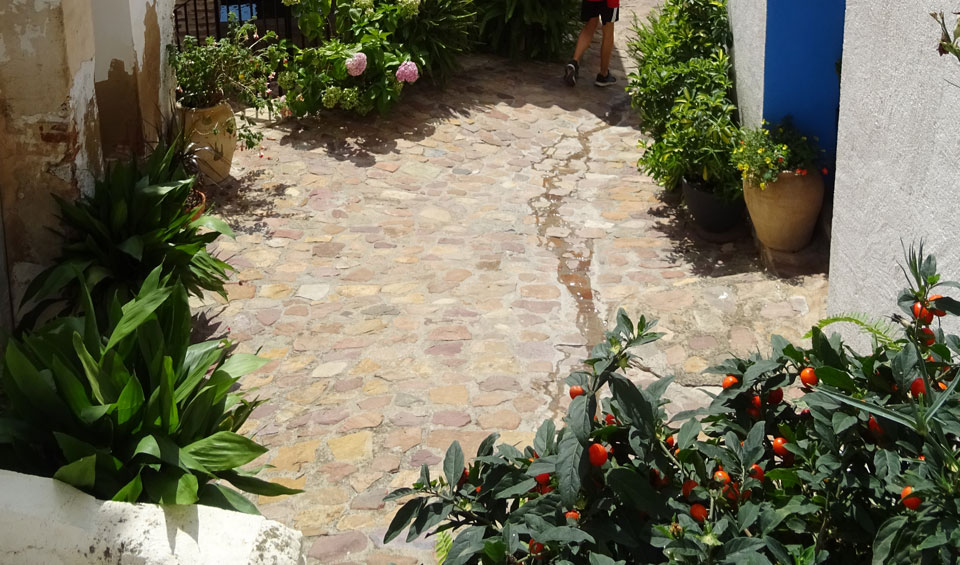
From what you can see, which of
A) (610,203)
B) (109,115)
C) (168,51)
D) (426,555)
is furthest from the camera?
(610,203)

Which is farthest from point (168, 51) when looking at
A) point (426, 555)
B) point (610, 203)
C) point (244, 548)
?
point (244, 548)

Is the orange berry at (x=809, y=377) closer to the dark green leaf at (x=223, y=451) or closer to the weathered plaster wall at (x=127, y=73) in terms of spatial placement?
the dark green leaf at (x=223, y=451)

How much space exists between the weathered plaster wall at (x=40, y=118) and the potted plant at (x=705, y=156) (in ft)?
13.4

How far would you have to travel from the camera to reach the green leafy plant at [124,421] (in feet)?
11.3

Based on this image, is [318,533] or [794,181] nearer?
[318,533]

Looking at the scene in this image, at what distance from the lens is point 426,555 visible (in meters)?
4.30

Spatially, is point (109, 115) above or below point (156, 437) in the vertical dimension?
above

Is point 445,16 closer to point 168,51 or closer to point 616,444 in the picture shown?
point 168,51

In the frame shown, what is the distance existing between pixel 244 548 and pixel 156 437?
0.88 metres

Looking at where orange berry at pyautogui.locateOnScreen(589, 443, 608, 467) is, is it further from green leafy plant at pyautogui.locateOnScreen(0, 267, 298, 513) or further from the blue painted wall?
the blue painted wall

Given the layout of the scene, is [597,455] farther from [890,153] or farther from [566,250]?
[566,250]

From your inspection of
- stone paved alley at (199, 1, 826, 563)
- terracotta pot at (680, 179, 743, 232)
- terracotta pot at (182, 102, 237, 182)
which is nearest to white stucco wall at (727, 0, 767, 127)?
terracotta pot at (680, 179, 743, 232)

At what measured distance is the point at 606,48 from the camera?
10930mm

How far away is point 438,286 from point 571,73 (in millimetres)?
4644
